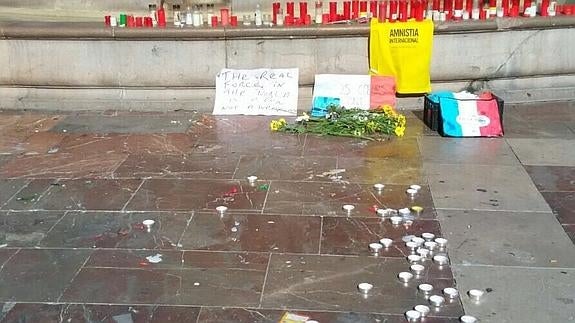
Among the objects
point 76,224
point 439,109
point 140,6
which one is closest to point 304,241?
point 76,224

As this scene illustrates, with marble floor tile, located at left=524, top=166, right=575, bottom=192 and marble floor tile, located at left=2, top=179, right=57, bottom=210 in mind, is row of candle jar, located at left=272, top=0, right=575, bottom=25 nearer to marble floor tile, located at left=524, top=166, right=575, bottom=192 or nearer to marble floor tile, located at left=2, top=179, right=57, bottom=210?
Result: marble floor tile, located at left=524, top=166, right=575, bottom=192

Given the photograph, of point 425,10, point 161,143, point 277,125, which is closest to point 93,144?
point 161,143

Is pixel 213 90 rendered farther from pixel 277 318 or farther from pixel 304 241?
pixel 277 318

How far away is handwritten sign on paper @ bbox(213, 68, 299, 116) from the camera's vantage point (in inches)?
322

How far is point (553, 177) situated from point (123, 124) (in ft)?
14.1

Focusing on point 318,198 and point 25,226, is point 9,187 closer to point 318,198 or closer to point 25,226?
point 25,226

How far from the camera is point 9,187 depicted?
591 cm

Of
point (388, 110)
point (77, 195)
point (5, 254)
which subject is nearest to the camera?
point (5, 254)

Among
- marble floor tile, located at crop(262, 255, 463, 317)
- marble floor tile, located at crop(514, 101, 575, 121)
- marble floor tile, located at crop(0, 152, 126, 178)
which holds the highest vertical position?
marble floor tile, located at crop(514, 101, 575, 121)

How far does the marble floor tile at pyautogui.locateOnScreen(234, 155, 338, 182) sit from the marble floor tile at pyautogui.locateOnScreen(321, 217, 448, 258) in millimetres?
936

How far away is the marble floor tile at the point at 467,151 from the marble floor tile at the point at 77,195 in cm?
257

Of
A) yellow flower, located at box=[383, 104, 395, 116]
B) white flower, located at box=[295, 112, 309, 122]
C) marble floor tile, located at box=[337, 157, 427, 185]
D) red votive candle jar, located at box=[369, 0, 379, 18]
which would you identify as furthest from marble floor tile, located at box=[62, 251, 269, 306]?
red votive candle jar, located at box=[369, 0, 379, 18]

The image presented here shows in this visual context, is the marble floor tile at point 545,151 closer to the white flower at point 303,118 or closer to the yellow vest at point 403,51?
the yellow vest at point 403,51

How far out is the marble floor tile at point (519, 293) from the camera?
3.86m
